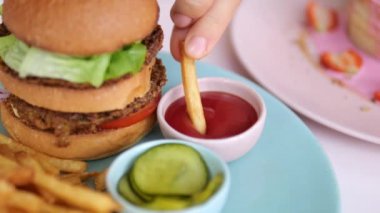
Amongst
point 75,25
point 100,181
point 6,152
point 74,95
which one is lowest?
point 100,181

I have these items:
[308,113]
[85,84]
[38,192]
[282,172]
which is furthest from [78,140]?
[308,113]

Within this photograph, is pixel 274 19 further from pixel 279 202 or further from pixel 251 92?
pixel 279 202

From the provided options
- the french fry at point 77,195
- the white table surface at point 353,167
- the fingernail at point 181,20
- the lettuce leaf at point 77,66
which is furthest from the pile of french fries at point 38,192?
the white table surface at point 353,167

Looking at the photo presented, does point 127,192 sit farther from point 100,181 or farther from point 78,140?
point 78,140

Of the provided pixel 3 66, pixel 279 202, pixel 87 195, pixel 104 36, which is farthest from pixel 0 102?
pixel 279 202

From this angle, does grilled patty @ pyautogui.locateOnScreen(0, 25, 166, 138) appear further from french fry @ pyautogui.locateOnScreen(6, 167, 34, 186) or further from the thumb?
french fry @ pyautogui.locateOnScreen(6, 167, 34, 186)
